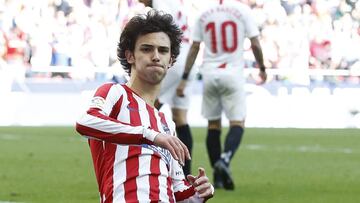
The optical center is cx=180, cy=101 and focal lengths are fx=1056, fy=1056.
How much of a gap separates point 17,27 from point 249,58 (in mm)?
5986

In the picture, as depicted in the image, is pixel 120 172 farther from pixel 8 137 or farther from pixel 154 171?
pixel 8 137

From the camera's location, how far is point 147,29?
15.4 ft

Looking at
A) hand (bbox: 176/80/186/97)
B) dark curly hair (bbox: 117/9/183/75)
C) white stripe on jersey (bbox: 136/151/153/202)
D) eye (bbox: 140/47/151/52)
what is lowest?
hand (bbox: 176/80/186/97)

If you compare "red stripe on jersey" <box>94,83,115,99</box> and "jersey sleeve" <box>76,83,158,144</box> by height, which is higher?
"red stripe on jersey" <box>94,83,115,99</box>

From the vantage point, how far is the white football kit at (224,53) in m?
10.8

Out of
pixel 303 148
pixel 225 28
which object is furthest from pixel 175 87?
pixel 303 148

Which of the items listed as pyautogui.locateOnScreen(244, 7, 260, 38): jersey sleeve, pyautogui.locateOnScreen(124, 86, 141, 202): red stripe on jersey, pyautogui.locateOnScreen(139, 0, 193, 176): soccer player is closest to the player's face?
pyautogui.locateOnScreen(124, 86, 141, 202): red stripe on jersey

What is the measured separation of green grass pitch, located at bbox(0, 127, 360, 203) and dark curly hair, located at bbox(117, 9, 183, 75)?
4.57 m

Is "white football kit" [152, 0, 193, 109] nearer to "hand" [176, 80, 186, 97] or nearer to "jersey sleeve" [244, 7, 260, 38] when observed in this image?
"hand" [176, 80, 186, 97]

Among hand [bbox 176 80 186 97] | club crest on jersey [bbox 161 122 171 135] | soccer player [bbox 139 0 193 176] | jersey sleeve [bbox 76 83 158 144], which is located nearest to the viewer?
jersey sleeve [bbox 76 83 158 144]

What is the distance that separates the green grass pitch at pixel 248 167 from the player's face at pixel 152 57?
183 inches

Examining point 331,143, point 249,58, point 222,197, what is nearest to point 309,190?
point 222,197

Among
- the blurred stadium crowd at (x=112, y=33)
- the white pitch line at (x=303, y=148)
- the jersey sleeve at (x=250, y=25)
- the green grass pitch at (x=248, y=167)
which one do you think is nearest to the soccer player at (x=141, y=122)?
the green grass pitch at (x=248, y=167)

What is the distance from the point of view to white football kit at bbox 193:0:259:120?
10.8 m
